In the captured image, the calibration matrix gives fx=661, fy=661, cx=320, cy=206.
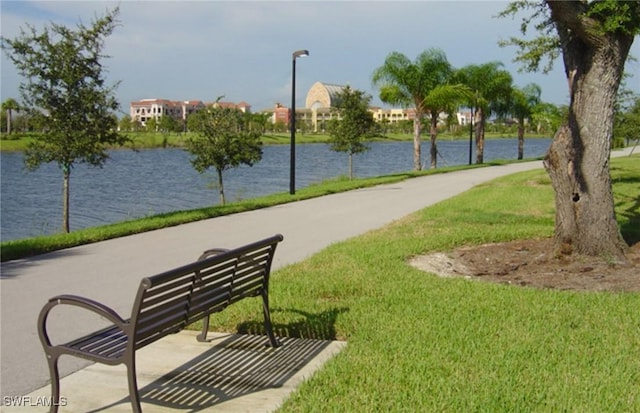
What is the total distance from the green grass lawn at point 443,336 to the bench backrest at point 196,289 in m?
0.83

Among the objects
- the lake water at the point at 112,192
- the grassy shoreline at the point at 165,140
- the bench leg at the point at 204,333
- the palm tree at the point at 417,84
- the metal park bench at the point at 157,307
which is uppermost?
the palm tree at the point at 417,84

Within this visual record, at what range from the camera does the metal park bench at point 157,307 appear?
361 cm

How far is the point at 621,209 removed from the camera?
1385cm

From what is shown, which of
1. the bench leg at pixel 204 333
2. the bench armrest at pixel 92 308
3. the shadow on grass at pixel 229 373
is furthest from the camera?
the bench leg at pixel 204 333

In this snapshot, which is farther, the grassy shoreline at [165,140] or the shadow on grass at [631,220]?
the grassy shoreline at [165,140]

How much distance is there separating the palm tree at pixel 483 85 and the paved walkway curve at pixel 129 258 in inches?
948

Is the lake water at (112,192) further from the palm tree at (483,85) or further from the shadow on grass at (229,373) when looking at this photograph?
the shadow on grass at (229,373)

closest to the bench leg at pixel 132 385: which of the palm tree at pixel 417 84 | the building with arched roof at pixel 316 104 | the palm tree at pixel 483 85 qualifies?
the palm tree at pixel 417 84

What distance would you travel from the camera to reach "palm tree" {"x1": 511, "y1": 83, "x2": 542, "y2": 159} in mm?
46156

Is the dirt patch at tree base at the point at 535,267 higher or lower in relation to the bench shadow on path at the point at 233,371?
higher

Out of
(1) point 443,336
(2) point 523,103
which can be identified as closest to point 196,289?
(1) point 443,336

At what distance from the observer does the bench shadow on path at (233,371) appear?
13.5 ft

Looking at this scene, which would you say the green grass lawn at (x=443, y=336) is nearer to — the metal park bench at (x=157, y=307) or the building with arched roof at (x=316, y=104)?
the metal park bench at (x=157, y=307)

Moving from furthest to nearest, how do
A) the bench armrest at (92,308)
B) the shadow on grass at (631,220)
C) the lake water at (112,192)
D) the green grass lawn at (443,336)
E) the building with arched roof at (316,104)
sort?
the building with arched roof at (316,104) → the lake water at (112,192) → the shadow on grass at (631,220) → the green grass lawn at (443,336) → the bench armrest at (92,308)
